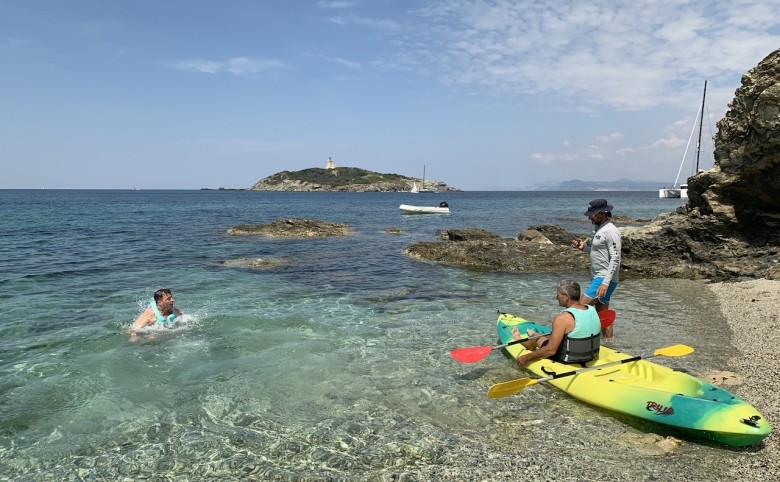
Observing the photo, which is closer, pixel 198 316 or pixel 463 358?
pixel 463 358

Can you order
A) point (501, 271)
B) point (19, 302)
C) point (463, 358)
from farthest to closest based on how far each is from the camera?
point (501, 271) < point (19, 302) < point (463, 358)

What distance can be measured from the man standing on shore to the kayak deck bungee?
1.14m

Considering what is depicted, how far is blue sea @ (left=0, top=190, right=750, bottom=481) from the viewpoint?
5254 millimetres

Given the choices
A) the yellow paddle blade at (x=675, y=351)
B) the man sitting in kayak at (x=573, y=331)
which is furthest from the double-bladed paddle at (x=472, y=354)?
the yellow paddle blade at (x=675, y=351)

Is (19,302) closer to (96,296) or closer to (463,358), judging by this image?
(96,296)

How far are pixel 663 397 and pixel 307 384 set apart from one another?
16.4 ft

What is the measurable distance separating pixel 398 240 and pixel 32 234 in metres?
22.5

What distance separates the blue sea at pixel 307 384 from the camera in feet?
17.2

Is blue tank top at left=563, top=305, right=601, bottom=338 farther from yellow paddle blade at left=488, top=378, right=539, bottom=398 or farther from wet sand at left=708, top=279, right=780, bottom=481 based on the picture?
wet sand at left=708, top=279, right=780, bottom=481

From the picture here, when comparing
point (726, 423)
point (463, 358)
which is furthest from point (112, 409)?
point (726, 423)

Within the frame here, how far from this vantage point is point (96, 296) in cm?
1325

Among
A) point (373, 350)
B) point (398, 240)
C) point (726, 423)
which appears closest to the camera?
point (726, 423)

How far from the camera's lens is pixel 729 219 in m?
14.9

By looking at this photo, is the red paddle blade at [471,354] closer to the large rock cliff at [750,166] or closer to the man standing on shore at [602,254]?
the man standing on shore at [602,254]
